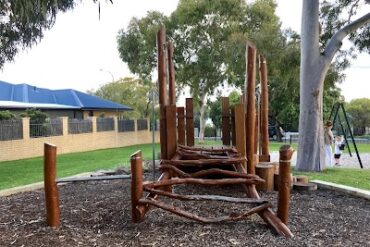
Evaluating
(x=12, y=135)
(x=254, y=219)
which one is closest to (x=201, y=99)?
(x=12, y=135)

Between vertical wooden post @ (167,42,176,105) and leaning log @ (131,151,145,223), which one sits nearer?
leaning log @ (131,151,145,223)

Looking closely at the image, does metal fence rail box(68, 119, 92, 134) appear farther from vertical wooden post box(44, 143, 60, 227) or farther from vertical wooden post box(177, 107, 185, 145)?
vertical wooden post box(44, 143, 60, 227)

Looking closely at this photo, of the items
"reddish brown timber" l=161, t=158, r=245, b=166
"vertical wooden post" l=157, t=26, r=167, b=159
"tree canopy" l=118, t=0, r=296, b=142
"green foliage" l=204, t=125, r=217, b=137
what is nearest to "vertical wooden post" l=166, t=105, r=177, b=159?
"vertical wooden post" l=157, t=26, r=167, b=159

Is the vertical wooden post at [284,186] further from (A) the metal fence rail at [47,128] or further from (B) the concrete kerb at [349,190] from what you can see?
(A) the metal fence rail at [47,128]

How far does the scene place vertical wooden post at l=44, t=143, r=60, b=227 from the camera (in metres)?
4.48

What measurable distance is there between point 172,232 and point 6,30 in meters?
10.4

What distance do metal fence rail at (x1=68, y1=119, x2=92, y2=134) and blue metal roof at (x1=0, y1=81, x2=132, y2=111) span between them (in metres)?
4.57

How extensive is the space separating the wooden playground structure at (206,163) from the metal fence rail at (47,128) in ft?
47.9

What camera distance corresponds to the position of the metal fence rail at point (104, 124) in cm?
2692

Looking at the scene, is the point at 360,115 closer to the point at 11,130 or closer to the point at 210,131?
the point at 210,131

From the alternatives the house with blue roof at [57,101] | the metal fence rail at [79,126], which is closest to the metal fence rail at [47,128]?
the metal fence rail at [79,126]

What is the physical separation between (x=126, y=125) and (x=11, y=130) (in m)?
12.0

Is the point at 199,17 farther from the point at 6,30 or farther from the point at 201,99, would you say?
the point at 6,30

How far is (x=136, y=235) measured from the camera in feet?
13.8
